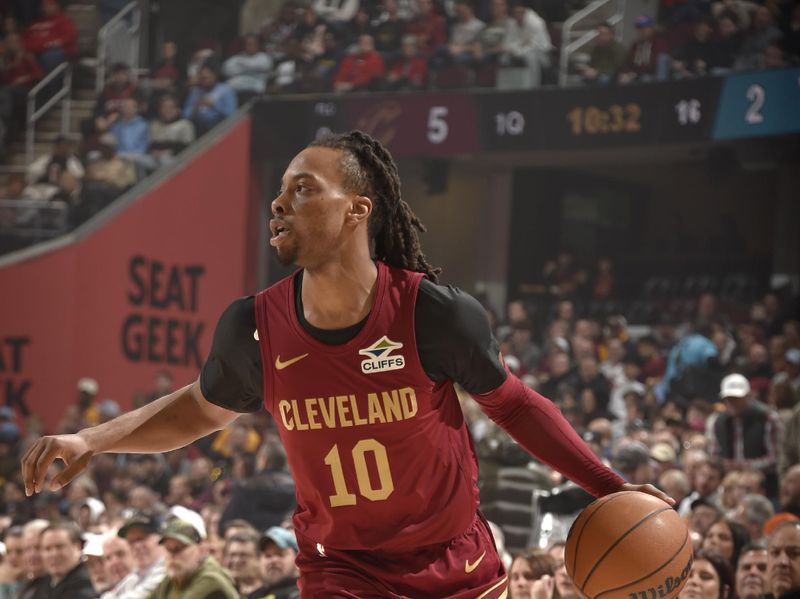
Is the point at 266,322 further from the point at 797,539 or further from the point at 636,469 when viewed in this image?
the point at 636,469

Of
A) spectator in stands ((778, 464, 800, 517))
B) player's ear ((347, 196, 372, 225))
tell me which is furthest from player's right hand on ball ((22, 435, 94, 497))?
spectator in stands ((778, 464, 800, 517))

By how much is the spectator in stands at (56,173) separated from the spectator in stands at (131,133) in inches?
21.7

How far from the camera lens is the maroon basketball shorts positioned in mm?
2941

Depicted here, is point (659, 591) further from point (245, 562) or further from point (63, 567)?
point (63, 567)

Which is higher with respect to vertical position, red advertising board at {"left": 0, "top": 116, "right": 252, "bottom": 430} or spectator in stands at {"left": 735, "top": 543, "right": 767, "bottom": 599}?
spectator in stands at {"left": 735, "top": 543, "right": 767, "bottom": 599}

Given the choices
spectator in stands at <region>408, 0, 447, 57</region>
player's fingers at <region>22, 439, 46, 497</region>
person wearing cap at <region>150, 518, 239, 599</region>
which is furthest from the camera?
spectator in stands at <region>408, 0, 447, 57</region>

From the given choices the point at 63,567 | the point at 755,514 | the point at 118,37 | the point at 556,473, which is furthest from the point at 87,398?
the point at 755,514

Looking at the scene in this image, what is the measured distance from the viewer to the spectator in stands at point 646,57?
494 inches

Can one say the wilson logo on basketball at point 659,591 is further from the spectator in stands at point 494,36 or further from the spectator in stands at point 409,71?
the spectator in stands at point 409,71

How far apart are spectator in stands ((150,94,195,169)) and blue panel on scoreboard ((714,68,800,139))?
20.8 feet

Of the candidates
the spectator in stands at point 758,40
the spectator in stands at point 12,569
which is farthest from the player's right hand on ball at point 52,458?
the spectator in stands at point 758,40

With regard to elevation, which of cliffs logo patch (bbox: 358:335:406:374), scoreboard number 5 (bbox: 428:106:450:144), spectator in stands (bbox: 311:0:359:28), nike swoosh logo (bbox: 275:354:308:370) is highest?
spectator in stands (bbox: 311:0:359:28)

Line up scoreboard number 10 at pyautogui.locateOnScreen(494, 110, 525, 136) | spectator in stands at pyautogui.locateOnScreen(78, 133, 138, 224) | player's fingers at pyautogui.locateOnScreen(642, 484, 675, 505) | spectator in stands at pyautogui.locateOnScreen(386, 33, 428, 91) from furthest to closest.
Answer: spectator in stands at pyautogui.locateOnScreen(78, 133, 138, 224)
spectator in stands at pyautogui.locateOnScreen(386, 33, 428, 91)
scoreboard number 10 at pyautogui.locateOnScreen(494, 110, 525, 136)
player's fingers at pyautogui.locateOnScreen(642, 484, 675, 505)

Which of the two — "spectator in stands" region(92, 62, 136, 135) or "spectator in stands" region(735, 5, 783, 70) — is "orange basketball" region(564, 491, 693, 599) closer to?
"spectator in stands" region(735, 5, 783, 70)
